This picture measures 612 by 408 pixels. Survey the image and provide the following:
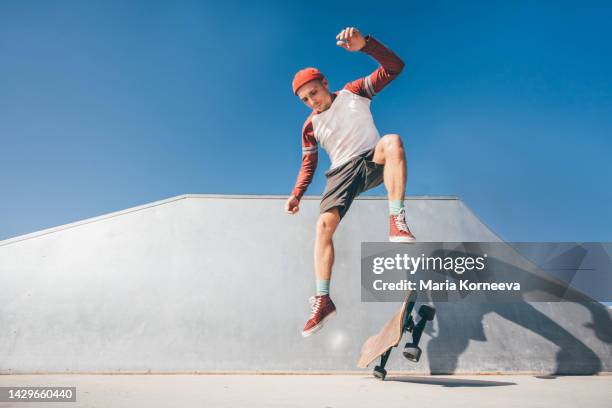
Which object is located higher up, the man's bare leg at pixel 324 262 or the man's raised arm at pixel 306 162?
the man's raised arm at pixel 306 162

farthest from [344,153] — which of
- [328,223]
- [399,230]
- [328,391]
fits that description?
[328,391]

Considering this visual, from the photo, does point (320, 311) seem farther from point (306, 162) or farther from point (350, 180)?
point (306, 162)

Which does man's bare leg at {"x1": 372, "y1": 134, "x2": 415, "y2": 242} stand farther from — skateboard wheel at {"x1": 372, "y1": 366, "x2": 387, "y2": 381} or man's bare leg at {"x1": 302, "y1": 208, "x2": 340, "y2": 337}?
skateboard wheel at {"x1": 372, "y1": 366, "x2": 387, "y2": 381}

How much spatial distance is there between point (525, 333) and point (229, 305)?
6311mm

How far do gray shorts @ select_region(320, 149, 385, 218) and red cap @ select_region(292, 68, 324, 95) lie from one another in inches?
30.7

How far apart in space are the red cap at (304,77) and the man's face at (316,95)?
0.03 meters

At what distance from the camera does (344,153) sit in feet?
12.7

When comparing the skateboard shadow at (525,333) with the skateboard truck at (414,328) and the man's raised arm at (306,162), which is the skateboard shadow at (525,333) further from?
the man's raised arm at (306,162)

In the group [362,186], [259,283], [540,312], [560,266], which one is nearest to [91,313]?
[259,283]

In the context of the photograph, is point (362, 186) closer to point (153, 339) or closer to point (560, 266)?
point (153, 339)

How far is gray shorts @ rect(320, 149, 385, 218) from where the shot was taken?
12.1 feet

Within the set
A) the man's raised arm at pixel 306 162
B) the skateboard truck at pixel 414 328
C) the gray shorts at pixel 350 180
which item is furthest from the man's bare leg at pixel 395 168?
the skateboard truck at pixel 414 328

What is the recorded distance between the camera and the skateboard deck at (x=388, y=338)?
5469mm

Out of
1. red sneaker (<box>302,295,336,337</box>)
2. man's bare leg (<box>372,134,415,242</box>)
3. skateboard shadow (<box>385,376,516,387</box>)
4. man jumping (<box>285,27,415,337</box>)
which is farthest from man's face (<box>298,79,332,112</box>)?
skateboard shadow (<box>385,376,516,387</box>)
